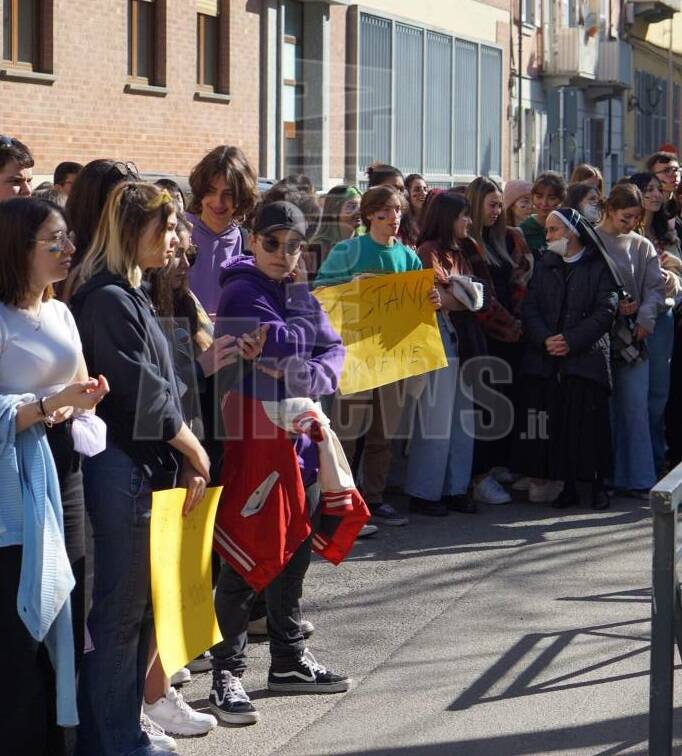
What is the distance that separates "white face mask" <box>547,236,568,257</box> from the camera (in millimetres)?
8680

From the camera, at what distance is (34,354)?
4.11m

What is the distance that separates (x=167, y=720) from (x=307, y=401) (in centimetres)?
121

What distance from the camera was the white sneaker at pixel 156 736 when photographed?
185 inches

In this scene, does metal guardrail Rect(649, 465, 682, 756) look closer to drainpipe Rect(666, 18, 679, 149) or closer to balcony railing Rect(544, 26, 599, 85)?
balcony railing Rect(544, 26, 599, 85)

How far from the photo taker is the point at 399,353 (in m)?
7.91

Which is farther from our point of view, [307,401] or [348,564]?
[348,564]

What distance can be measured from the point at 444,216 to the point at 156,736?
4367mm

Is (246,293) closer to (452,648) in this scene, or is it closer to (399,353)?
(452,648)

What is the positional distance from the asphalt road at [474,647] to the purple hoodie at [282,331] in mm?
896

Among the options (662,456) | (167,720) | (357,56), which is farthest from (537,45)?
(167,720)

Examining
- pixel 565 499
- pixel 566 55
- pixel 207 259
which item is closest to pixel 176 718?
pixel 207 259

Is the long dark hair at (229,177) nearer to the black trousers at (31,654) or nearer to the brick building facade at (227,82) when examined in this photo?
the black trousers at (31,654)

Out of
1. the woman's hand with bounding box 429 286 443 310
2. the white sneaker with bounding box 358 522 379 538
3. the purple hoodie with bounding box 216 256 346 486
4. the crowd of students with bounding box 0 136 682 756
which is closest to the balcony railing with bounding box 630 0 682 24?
the crowd of students with bounding box 0 136 682 756

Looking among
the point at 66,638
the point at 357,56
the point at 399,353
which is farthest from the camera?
the point at 357,56
